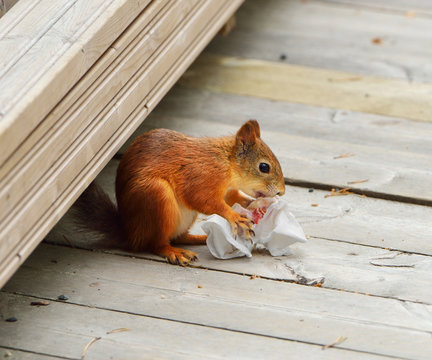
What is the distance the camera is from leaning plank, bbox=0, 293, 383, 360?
2.06 metres

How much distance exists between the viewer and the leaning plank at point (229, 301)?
7.07 ft

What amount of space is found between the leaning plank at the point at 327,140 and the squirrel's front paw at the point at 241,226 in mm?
549

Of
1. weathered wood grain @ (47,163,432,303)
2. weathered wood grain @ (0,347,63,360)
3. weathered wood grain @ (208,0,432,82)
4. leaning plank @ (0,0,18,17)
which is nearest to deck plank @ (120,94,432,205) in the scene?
weathered wood grain @ (47,163,432,303)

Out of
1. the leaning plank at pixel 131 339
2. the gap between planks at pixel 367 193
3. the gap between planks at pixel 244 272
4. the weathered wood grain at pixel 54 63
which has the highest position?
the weathered wood grain at pixel 54 63

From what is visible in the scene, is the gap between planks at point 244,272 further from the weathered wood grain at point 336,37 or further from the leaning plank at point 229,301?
the weathered wood grain at point 336,37

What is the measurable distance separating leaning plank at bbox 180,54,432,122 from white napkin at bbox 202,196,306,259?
1.19 m

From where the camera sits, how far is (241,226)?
2.50 m

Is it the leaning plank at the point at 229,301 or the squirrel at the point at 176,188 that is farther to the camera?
the squirrel at the point at 176,188

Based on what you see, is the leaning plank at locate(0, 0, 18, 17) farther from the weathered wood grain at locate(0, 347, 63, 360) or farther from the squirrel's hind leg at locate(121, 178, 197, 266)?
the weathered wood grain at locate(0, 347, 63, 360)

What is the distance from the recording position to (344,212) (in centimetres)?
282

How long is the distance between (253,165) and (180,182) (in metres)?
0.24

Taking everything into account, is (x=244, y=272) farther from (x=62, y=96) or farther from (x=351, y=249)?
(x=62, y=96)

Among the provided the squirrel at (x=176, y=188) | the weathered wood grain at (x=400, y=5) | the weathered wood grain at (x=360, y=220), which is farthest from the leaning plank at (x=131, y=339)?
the weathered wood grain at (x=400, y=5)

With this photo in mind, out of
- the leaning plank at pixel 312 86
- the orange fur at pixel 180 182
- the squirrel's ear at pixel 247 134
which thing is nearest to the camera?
the orange fur at pixel 180 182
